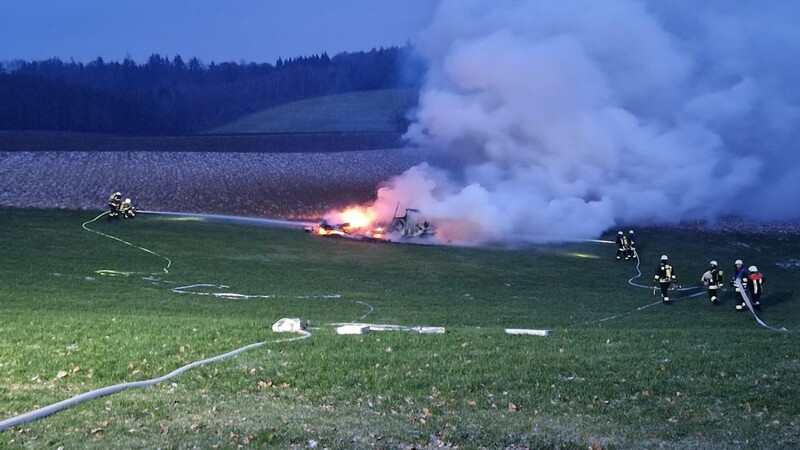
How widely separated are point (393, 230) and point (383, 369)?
3257cm

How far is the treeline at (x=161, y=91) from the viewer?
101750 mm

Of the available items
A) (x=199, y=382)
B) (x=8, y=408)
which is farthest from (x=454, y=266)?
(x=8, y=408)

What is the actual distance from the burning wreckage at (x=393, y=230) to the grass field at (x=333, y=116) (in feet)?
135

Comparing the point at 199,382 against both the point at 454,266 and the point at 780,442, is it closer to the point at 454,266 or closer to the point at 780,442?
the point at 780,442

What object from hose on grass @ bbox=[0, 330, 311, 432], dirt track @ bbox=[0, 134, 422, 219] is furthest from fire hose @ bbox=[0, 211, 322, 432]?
dirt track @ bbox=[0, 134, 422, 219]

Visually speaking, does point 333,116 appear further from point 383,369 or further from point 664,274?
point 383,369

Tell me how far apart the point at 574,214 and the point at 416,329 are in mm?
32087

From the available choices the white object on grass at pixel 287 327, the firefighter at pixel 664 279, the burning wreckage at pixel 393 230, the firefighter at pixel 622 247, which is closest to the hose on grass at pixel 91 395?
the white object on grass at pixel 287 327

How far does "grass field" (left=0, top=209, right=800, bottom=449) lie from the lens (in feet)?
34.3

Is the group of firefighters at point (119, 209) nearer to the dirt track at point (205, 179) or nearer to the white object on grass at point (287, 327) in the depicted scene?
the dirt track at point (205, 179)

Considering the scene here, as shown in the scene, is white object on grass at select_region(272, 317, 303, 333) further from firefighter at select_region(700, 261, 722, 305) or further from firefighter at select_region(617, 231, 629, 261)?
firefighter at select_region(617, 231, 629, 261)

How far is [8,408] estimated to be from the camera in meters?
10.9

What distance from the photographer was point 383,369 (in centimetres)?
1421

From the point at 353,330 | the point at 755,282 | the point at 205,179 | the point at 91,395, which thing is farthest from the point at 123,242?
the point at 91,395
